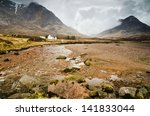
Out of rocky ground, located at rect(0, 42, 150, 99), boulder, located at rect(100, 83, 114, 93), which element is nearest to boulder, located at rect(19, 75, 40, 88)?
rocky ground, located at rect(0, 42, 150, 99)

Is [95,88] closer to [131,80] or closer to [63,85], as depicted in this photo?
[63,85]

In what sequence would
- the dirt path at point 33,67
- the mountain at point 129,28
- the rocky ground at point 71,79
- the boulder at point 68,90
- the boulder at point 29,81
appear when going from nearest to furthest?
the boulder at point 68,90 → the rocky ground at point 71,79 → the boulder at point 29,81 → the dirt path at point 33,67 → the mountain at point 129,28

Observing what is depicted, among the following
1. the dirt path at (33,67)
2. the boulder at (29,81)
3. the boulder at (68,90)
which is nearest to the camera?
the boulder at (68,90)

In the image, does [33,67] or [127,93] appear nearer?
[127,93]

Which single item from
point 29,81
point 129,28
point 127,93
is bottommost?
point 127,93

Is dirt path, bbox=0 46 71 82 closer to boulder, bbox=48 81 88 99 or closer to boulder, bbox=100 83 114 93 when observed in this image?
boulder, bbox=48 81 88 99

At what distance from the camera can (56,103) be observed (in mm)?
7711

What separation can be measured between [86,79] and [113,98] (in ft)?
7.03

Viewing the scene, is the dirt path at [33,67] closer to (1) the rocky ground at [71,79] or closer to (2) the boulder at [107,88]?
(1) the rocky ground at [71,79]

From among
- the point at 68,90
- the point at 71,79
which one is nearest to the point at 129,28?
the point at 71,79

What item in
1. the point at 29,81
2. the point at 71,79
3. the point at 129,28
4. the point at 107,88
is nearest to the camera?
the point at 107,88

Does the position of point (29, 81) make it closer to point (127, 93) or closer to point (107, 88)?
point (107, 88)

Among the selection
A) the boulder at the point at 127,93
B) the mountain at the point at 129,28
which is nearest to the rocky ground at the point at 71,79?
the boulder at the point at 127,93

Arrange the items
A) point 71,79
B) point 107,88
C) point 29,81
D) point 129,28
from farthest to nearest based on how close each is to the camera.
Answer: point 129,28
point 71,79
point 29,81
point 107,88
